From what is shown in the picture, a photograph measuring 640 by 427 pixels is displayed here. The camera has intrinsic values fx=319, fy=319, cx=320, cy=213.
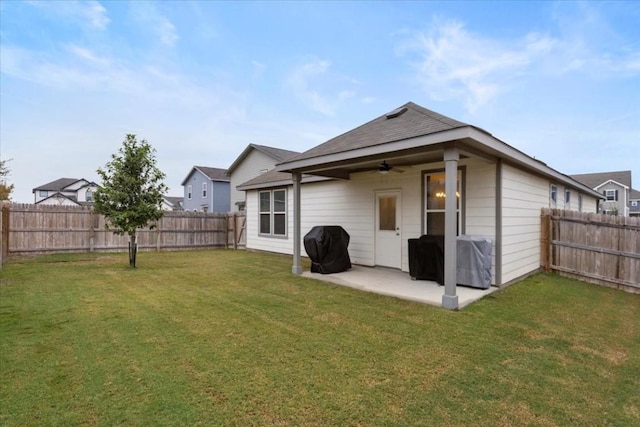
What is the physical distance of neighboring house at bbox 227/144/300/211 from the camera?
68.5ft

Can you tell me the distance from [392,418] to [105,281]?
671 cm

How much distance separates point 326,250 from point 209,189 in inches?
834

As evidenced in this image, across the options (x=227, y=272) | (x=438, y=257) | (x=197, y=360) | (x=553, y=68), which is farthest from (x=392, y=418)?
(x=553, y=68)

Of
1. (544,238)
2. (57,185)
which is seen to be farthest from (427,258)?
(57,185)

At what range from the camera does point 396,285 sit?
624cm

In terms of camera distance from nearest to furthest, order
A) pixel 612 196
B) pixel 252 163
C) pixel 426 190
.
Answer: pixel 426 190, pixel 252 163, pixel 612 196

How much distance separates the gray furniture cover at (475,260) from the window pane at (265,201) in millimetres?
7500

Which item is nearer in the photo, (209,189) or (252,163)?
(252,163)

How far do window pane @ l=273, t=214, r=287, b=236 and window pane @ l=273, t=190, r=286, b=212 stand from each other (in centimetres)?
25

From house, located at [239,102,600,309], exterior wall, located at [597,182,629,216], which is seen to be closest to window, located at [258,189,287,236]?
house, located at [239,102,600,309]

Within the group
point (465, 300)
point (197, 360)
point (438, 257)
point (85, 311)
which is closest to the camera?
point (197, 360)

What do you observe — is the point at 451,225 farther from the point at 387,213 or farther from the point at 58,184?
the point at 58,184

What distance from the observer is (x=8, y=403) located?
2.31 metres

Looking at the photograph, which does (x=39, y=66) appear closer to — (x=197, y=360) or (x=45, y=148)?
(x=45, y=148)
